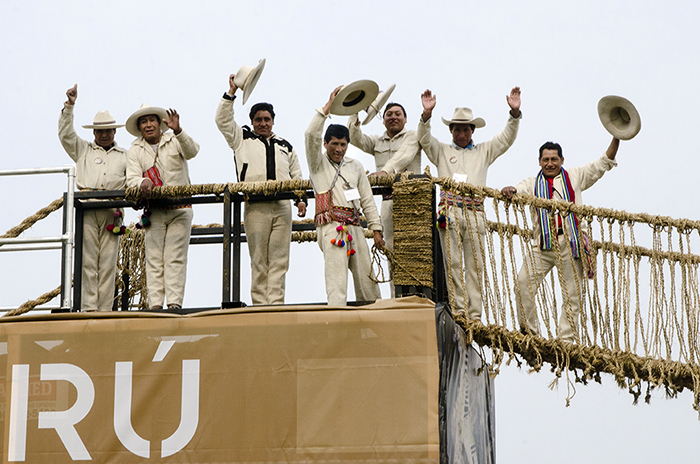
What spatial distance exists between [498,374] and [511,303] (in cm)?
59

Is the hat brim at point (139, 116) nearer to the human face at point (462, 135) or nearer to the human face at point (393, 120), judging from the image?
the human face at point (393, 120)

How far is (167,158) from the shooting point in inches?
350

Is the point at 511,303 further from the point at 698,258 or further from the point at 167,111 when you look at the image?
the point at 167,111

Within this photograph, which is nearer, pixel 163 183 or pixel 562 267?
pixel 562 267

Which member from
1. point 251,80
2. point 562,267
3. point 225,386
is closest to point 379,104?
point 251,80

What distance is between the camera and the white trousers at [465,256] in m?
7.99

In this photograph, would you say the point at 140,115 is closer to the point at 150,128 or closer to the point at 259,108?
the point at 150,128

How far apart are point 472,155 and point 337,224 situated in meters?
1.95

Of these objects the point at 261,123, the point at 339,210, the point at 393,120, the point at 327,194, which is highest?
the point at 393,120

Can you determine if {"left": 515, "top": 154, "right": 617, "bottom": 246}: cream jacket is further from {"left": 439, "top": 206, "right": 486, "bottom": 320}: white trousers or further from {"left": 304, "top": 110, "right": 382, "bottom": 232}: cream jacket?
{"left": 304, "top": 110, "right": 382, "bottom": 232}: cream jacket

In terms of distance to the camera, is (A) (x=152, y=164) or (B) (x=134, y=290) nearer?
(A) (x=152, y=164)

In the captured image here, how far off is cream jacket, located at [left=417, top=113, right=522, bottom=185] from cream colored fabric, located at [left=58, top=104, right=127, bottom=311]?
2.91 m

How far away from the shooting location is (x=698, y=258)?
8969 millimetres

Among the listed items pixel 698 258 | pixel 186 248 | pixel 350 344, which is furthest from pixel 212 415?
pixel 698 258
